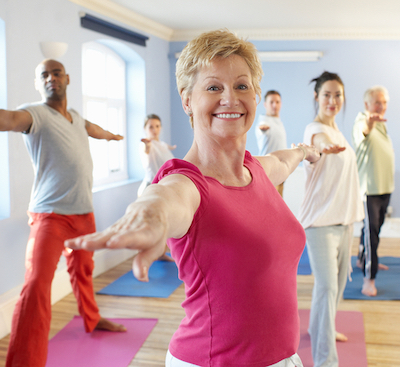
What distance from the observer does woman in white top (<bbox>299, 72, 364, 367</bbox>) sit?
2240 millimetres

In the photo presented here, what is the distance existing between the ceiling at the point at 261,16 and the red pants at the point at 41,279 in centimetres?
228

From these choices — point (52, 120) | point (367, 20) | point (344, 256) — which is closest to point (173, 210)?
point (344, 256)

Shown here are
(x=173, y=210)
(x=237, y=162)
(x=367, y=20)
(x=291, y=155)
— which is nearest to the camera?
(x=173, y=210)

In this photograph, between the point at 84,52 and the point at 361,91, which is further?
the point at 361,91

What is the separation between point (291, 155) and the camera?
1.63 metres

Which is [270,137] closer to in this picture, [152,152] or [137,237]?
[152,152]

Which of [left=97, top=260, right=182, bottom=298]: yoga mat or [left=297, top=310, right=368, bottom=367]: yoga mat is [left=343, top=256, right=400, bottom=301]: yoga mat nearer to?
[left=297, top=310, right=368, bottom=367]: yoga mat

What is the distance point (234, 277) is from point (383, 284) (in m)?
3.28

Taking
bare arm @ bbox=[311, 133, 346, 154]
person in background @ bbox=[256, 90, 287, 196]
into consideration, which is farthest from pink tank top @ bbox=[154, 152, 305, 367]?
person in background @ bbox=[256, 90, 287, 196]

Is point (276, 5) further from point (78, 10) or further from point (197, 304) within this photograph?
point (197, 304)

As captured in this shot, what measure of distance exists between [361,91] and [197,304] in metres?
5.59

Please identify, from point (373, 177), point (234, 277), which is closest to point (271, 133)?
point (373, 177)

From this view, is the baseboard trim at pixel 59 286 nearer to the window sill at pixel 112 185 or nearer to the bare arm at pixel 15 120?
the window sill at pixel 112 185

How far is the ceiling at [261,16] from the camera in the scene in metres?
4.48
